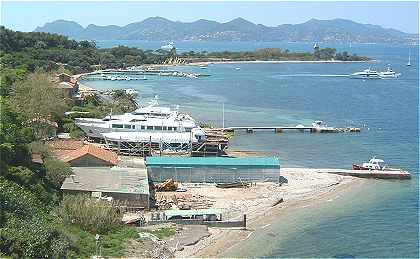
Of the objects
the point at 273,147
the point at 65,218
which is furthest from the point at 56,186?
the point at 273,147

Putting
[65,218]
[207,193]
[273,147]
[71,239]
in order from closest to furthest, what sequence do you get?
1. [71,239]
2. [65,218]
3. [207,193]
4. [273,147]

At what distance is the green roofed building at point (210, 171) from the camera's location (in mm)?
30906

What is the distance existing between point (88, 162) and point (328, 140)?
75.3 ft

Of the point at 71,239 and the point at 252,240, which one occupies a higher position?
the point at 71,239

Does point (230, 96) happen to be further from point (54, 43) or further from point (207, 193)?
point (207, 193)

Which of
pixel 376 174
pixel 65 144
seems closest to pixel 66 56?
pixel 65 144

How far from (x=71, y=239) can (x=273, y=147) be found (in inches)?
1015

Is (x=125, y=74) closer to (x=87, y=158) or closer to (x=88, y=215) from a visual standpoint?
(x=87, y=158)

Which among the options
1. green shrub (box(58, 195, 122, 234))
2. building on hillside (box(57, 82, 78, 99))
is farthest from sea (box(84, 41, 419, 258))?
building on hillside (box(57, 82, 78, 99))

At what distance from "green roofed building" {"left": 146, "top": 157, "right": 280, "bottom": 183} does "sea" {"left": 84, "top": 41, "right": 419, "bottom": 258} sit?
385 cm

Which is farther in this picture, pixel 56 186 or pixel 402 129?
pixel 402 129

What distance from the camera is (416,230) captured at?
26016 mm

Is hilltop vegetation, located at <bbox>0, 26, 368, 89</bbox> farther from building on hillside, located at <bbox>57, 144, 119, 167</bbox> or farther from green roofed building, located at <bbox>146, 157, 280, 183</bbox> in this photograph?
green roofed building, located at <bbox>146, 157, 280, 183</bbox>

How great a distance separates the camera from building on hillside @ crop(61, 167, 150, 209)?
25422 millimetres
